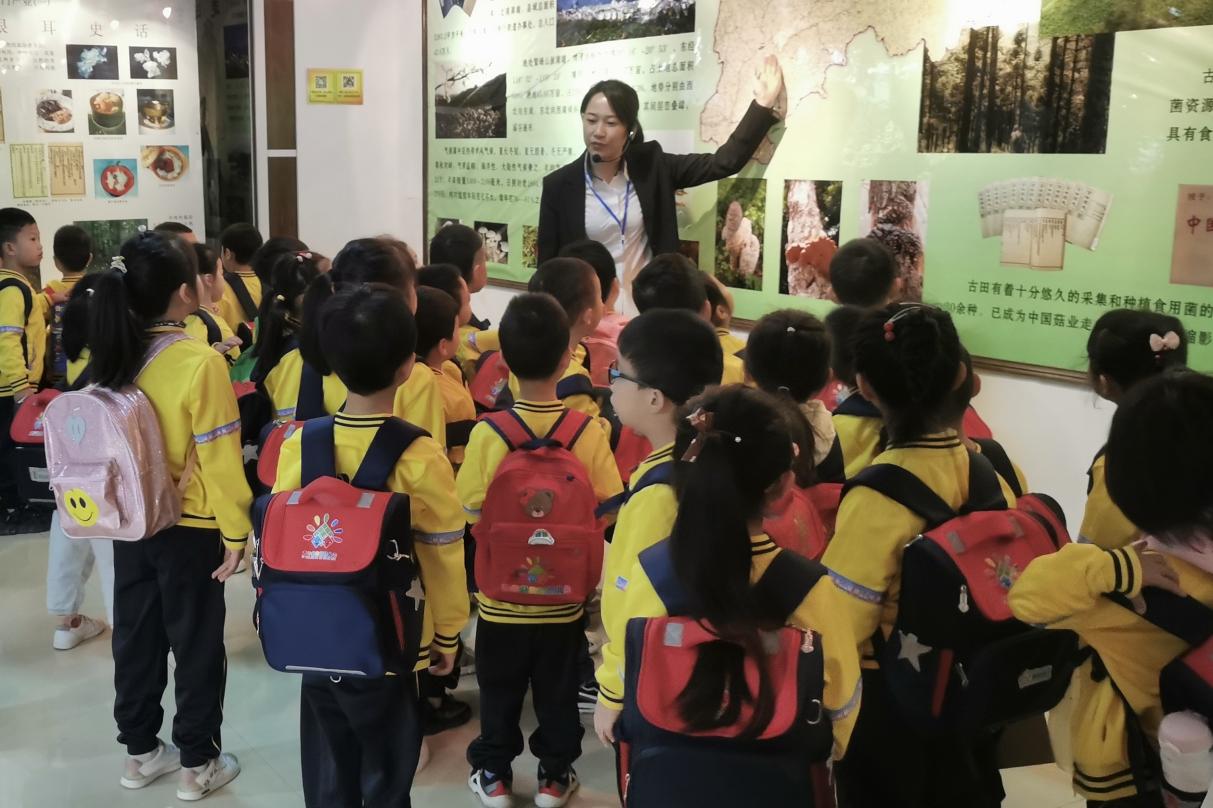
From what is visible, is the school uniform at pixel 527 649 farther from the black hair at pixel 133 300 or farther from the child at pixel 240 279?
the child at pixel 240 279

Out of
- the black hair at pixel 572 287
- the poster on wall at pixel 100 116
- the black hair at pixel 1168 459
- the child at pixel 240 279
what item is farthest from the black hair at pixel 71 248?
the black hair at pixel 1168 459

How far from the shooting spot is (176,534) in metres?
2.53

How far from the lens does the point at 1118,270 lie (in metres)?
3.16

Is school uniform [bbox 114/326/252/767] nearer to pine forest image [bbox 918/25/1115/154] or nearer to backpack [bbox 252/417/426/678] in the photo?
backpack [bbox 252/417/426/678]

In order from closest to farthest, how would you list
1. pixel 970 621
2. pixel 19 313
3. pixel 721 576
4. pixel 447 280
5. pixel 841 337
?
pixel 721 576
pixel 970 621
pixel 841 337
pixel 447 280
pixel 19 313

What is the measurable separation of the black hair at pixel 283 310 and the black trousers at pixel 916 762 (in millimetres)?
1735

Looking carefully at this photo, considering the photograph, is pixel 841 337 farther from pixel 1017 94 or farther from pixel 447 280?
pixel 1017 94

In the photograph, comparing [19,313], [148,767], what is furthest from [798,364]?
[19,313]

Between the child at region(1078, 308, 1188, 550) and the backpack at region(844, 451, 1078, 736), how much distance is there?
3.5 inches

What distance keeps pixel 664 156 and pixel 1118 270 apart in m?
1.82

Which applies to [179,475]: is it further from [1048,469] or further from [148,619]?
[1048,469]

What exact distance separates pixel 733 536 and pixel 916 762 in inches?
34.2

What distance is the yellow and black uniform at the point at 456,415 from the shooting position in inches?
116

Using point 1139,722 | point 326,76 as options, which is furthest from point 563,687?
point 326,76
